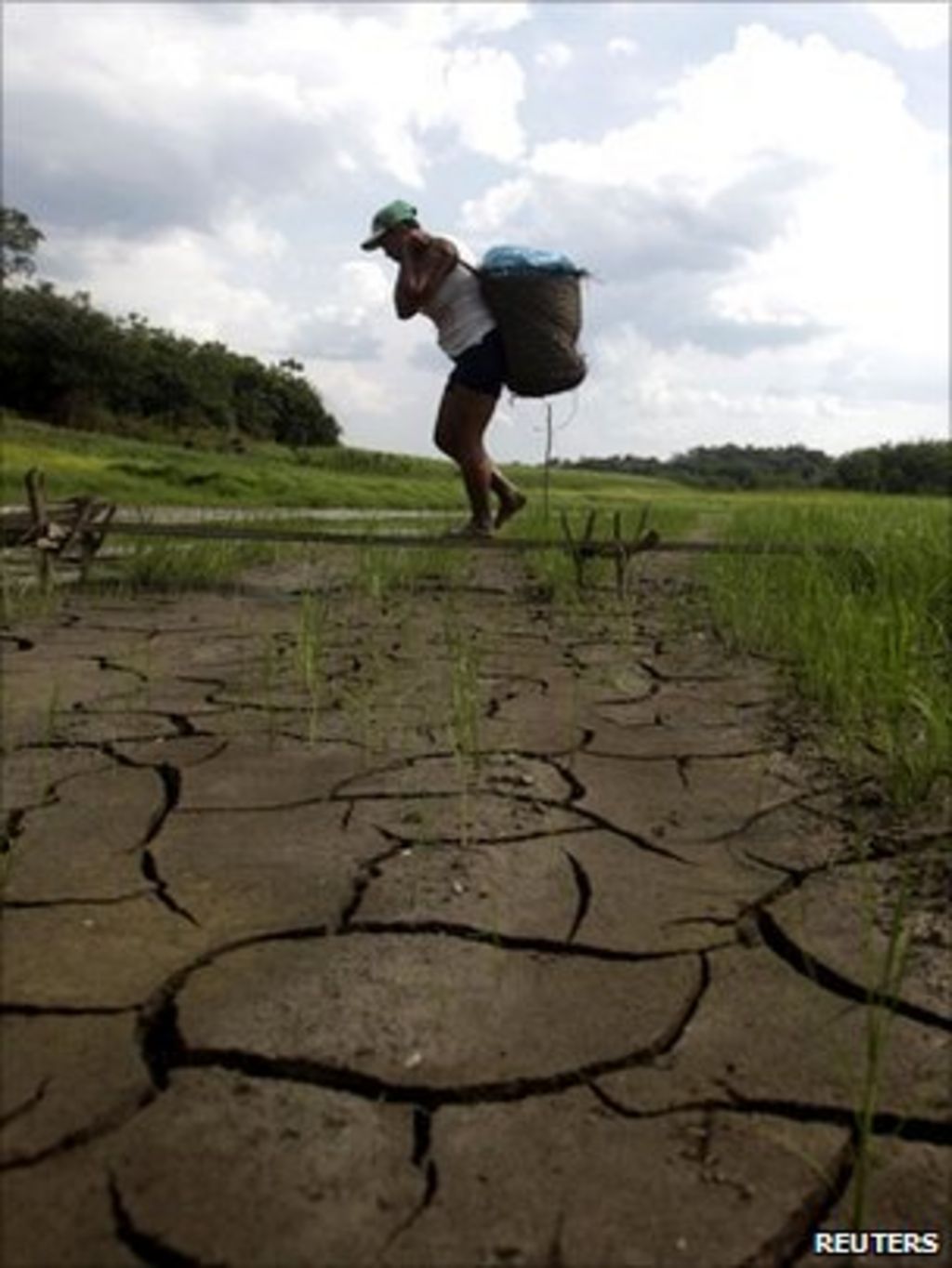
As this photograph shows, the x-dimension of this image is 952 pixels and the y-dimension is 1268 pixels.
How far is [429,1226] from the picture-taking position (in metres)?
1.00

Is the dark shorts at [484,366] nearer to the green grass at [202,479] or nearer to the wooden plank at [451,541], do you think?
the wooden plank at [451,541]

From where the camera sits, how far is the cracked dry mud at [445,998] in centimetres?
102

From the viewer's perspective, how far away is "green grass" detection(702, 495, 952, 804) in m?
2.19

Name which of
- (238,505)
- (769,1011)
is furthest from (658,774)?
(238,505)

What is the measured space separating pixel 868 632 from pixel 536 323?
7.22 feet

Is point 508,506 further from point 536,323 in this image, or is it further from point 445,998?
point 445,998

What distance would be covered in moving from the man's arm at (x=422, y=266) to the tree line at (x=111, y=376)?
18.3 metres

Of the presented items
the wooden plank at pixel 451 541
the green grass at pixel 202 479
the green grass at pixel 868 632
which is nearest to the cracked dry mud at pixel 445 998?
the green grass at pixel 868 632

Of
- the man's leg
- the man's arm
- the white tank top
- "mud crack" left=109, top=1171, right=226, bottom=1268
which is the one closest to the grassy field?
the man's leg

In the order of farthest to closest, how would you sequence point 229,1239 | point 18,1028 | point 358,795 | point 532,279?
1. point 532,279
2. point 358,795
3. point 18,1028
4. point 229,1239

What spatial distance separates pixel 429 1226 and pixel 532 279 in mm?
3921

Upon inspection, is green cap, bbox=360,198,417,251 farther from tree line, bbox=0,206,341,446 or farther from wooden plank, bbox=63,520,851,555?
tree line, bbox=0,206,341,446

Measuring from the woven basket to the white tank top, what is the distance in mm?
37

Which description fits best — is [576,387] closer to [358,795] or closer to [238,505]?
[358,795]
